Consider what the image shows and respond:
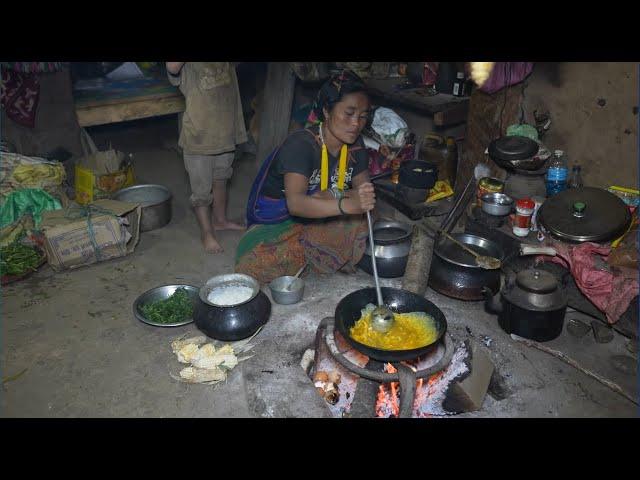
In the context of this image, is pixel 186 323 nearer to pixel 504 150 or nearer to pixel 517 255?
pixel 517 255

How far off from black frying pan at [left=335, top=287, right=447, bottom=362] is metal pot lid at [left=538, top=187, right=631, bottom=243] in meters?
1.45

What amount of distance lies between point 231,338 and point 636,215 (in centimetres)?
327

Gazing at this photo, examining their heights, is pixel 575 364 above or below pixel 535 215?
below

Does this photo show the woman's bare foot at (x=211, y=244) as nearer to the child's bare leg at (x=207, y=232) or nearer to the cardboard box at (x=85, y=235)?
the child's bare leg at (x=207, y=232)

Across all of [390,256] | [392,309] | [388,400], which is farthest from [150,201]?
[388,400]

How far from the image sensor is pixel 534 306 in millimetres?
3441

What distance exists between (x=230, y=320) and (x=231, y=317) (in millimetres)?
21

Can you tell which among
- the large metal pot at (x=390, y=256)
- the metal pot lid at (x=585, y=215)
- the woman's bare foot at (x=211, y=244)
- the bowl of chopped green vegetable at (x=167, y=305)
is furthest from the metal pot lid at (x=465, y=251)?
the woman's bare foot at (x=211, y=244)

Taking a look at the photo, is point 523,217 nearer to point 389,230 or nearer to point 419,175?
point 389,230

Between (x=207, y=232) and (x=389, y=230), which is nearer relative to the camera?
(x=389, y=230)

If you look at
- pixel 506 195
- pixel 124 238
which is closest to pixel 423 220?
pixel 506 195

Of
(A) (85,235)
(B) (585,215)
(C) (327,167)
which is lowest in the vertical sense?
(A) (85,235)

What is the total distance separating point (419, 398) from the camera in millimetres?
2984

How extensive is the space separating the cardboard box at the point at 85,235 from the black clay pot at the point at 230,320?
5.11 feet
